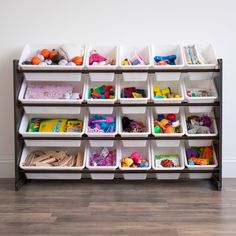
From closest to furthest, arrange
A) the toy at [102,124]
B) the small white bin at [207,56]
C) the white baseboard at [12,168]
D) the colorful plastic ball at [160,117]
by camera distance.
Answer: the small white bin at [207,56] < the toy at [102,124] < the colorful plastic ball at [160,117] < the white baseboard at [12,168]

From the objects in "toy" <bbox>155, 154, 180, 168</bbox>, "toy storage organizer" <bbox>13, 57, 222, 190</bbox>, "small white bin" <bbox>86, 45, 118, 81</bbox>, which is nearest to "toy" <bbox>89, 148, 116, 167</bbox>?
"toy storage organizer" <bbox>13, 57, 222, 190</bbox>

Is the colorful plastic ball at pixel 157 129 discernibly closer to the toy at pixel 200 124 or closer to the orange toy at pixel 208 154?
the toy at pixel 200 124

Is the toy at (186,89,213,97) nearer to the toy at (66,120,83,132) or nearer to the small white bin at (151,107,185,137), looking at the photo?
the small white bin at (151,107,185,137)

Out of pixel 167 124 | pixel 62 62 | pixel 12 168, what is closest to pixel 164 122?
pixel 167 124

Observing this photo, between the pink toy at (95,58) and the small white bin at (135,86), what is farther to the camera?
the pink toy at (95,58)

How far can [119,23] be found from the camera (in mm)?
2865

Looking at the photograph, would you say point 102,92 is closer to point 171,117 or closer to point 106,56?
point 106,56

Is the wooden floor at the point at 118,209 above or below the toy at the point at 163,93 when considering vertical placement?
below

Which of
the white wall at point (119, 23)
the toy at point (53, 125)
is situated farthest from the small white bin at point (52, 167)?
the white wall at point (119, 23)

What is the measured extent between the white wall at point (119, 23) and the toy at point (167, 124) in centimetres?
57

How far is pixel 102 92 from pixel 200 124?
0.87 m

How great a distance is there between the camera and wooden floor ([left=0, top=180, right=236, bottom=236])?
1.96 meters

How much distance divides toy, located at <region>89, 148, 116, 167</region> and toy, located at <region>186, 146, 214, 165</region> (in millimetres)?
640

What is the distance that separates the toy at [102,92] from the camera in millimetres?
2730
